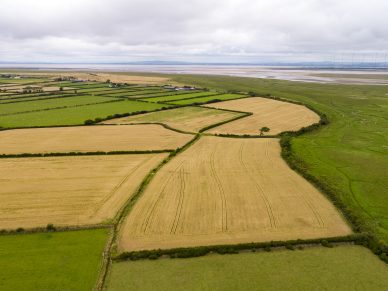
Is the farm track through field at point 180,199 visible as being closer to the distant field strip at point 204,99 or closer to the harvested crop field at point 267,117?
the harvested crop field at point 267,117

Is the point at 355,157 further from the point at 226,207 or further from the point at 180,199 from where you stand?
the point at 180,199

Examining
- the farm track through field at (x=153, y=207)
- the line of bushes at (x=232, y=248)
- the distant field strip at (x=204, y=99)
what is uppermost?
the distant field strip at (x=204, y=99)

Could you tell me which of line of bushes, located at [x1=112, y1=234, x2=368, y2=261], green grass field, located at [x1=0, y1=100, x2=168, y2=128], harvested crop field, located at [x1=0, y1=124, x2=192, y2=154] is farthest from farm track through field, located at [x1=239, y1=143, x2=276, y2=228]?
green grass field, located at [x1=0, y1=100, x2=168, y2=128]

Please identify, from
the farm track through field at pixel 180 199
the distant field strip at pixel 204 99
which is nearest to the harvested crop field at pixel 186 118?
the distant field strip at pixel 204 99

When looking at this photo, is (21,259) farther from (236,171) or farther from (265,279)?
(236,171)

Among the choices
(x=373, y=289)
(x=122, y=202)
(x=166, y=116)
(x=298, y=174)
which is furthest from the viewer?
(x=166, y=116)

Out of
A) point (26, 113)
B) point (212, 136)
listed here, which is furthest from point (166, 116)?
point (26, 113)

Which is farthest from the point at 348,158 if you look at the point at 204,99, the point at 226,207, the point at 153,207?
the point at 204,99
